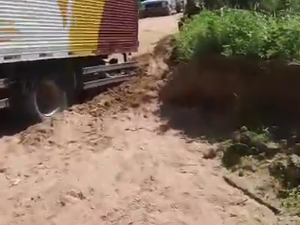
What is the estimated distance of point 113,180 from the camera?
786 centimetres

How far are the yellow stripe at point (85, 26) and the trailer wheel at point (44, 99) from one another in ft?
2.55

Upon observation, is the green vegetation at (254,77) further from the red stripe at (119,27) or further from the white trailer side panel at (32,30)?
the white trailer side panel at (32,30)

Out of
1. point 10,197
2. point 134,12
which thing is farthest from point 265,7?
point 10,197

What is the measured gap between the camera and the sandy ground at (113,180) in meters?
7.05

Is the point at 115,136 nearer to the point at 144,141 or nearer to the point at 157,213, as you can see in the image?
the point at 144,141

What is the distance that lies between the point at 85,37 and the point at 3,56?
307 centimetres

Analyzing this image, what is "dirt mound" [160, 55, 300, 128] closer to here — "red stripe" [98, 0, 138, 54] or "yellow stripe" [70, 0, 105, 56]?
"yellow stripe" [70, 0, 105, 56]

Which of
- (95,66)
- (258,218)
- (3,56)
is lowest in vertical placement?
(258,218)

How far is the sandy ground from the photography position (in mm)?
7051

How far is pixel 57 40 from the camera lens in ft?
32.9

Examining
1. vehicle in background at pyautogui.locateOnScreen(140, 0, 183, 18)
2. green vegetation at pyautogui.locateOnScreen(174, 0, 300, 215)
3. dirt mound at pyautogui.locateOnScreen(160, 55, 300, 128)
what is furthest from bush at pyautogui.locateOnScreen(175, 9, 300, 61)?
vehicle in background at pyautogui.locateOnScreen(140, 0, 183, 18)

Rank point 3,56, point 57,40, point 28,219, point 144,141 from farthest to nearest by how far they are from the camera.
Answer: point 57,40 → point 144,141 → point 3,56 → point 28,219

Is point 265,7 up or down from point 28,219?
up

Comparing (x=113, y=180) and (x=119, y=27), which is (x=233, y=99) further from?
(x=119, y=27)
